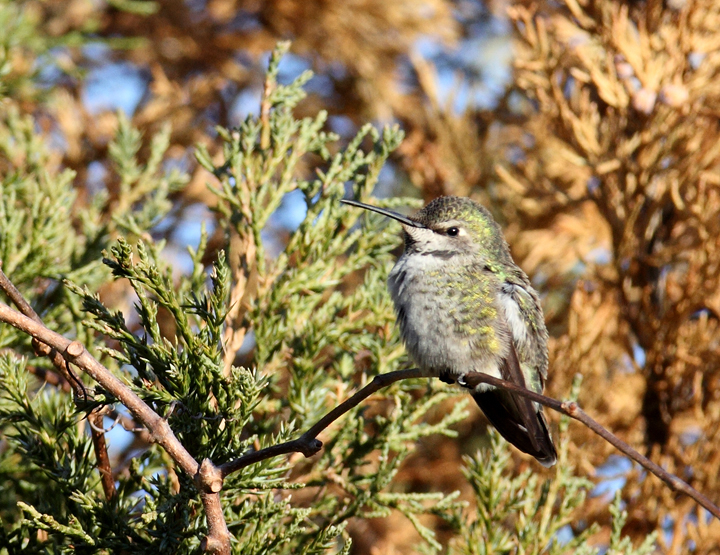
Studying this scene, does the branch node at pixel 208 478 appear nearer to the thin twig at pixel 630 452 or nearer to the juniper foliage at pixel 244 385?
the juniper foliage at pixel 244 385

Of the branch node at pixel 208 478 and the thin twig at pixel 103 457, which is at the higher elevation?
the thin twig at pixel 103 457

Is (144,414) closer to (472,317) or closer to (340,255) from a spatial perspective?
(472,317)

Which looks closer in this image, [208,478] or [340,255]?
[208,478]

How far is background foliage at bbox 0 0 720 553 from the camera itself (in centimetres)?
213

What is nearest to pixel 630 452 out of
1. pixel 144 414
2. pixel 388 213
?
pixel 144 414

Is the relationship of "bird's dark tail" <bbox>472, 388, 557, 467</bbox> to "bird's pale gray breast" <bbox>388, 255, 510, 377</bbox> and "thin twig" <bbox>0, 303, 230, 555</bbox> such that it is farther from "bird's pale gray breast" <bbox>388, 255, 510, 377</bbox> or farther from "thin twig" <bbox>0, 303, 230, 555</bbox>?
"thin twig" <bbox>0, 303, 230, 555</bbox>

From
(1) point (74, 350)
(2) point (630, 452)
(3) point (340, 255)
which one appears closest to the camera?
(2) point (630, 452)

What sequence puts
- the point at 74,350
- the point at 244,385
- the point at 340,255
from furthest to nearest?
1. the point at 340,255
2. the point at 244,385
3. the point at 74,350

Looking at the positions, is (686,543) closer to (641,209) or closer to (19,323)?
(641,209)

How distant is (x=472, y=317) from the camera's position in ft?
8.75

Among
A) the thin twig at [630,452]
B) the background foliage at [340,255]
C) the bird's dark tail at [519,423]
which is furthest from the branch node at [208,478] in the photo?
the bird's dark tail at [519,423]

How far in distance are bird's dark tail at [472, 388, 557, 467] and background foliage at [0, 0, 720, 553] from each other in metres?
0.11

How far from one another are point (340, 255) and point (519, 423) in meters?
1.26

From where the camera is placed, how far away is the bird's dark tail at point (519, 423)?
251 cm
